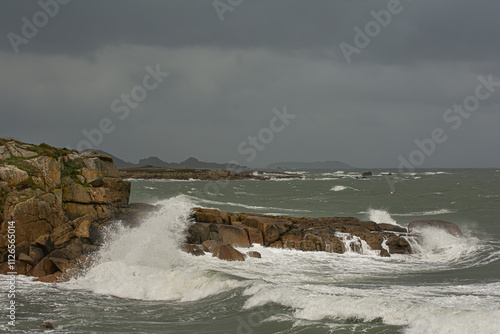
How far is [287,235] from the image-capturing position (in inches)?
685

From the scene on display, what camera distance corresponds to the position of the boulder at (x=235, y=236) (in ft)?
54.4

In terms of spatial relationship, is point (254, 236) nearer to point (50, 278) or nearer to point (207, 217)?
point (207, 217)

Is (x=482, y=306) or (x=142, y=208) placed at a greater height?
(x=142, y=208)

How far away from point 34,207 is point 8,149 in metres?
2.91

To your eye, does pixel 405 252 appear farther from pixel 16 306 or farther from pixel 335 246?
pixel 16 306

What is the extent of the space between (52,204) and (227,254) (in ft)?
20.2

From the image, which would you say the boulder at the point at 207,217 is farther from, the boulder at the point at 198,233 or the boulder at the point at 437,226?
the boulder at the point at 437,226

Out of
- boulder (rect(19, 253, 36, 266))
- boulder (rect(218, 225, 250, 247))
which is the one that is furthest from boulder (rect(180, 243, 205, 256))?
boulder (rect(19, 253, 36, 266))

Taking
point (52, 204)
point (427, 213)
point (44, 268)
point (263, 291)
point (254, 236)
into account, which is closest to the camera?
point (263, 291)

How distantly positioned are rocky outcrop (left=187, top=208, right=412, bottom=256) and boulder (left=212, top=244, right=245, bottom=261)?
86cm

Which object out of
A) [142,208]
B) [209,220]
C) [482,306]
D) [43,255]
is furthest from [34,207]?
[482,306]

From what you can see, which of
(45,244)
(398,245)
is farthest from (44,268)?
(398,245)

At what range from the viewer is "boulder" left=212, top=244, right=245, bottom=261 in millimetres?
14375

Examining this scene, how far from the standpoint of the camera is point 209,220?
18375 millimetres
